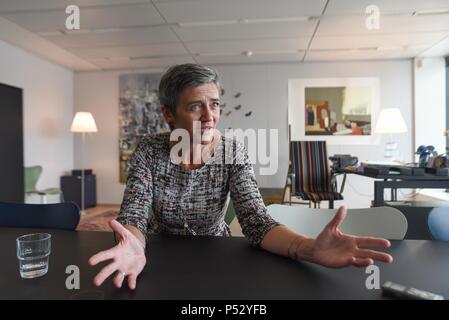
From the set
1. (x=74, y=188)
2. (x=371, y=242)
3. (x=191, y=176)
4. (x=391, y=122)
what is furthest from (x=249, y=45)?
(x=371, y=242)

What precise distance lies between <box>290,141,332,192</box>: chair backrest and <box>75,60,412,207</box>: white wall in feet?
2.97

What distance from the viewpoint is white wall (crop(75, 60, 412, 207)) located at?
182 inches

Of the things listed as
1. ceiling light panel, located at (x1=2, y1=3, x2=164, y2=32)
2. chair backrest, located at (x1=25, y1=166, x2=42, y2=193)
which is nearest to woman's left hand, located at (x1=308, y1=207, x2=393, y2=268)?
ceiling light panel, located at (x1=2, y1=3, x2=164, y2=32)

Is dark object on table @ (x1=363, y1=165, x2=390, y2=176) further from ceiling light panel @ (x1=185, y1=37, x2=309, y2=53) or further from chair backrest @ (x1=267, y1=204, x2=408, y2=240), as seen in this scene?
ceiling light panel @ (x1=185, y1=37, x2=309, y2=53)

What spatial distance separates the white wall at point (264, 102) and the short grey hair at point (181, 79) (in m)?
3.80

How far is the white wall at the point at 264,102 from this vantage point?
4.61 m

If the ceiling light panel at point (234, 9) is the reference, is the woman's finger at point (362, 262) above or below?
below

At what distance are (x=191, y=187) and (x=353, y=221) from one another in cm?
63

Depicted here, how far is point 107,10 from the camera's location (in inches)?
115

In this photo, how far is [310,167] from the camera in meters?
3.92

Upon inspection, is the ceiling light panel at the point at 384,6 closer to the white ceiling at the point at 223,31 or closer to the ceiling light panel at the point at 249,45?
the white ceiling at the point at 223,31

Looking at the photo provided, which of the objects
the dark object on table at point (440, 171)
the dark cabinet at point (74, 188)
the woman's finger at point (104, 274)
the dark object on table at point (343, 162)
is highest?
the dark object on table at point (343, 162)

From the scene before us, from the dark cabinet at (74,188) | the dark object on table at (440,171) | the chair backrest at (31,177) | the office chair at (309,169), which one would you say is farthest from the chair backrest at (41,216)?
the dark cabinet at (74,188)

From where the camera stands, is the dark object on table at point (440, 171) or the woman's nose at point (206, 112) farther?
the dark object on table at point (440, 171)
